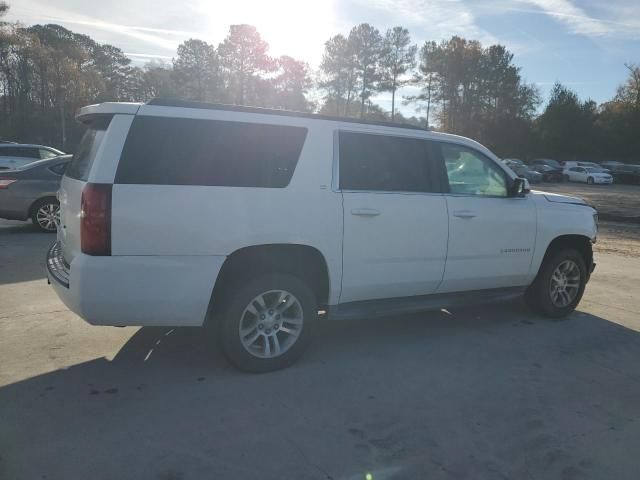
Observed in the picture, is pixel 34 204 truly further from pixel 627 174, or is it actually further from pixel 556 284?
pixel 627 174

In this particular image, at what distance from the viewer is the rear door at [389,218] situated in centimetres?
430

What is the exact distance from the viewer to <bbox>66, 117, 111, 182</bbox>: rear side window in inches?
146

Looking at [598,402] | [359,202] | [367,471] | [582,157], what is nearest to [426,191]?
[359,202]

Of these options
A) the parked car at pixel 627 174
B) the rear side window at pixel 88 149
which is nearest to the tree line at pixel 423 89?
the parked car at pixel 627 174

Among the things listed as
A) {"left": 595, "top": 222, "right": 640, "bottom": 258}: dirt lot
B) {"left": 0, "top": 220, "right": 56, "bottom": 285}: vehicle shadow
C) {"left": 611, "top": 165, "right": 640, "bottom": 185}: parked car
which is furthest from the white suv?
{"left": 611, "top": 165, "right": 640, "bottom": 185}: parked car

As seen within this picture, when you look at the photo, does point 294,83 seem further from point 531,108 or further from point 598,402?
point 598,402

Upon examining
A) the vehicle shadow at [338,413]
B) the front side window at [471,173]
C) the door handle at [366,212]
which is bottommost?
the vehicle shadow at [338,413]

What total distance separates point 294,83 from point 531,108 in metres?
28.0

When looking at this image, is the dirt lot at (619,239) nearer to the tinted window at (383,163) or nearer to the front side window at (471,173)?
the front side window at (471,173)

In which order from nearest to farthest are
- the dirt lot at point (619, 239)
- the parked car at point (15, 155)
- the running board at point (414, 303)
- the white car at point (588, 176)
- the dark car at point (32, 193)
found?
the running board at point (414, 303) → the dark car at point (32, 193) → the dirt lot at point (619, 239) → the parked car at point (15, 155) → the white car at point (588, 176)

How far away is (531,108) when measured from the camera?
61000 millimetres

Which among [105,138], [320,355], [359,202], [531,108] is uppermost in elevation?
[531,108]

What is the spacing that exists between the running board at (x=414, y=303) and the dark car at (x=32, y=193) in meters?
7.20

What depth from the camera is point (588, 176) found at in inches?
1500
